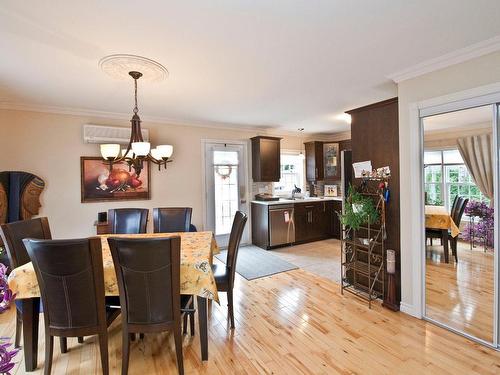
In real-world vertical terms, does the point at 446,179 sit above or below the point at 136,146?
below

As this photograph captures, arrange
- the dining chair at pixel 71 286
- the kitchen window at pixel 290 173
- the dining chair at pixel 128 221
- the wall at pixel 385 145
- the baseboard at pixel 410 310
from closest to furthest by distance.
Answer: the dining chair at pixel 71 286, the baseboard at pixel 410 310, the wall at pixel 385 145, the dining chair at pixel 128 221, the kitchen window at pixel 290 173

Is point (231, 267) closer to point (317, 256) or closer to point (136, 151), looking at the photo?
point (136, 151)

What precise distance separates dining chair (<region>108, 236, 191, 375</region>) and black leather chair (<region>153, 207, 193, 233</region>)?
56.0 inches

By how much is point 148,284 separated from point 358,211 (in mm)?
2241

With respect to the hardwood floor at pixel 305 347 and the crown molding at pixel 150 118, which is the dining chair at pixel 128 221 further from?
the crown molding at pixel 150 118

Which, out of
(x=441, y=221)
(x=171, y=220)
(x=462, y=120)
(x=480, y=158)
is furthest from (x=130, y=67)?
(x=441, y=221)

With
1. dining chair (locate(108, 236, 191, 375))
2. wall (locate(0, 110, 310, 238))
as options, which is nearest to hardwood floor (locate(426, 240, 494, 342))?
dining chair (locate(108, 236, 191, 375))

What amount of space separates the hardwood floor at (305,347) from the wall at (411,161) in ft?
1.06

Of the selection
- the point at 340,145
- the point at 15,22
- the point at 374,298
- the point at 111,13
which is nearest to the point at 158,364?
the point at 374,298

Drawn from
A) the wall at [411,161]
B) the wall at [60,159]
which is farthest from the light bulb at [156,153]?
the wall at [411,161]

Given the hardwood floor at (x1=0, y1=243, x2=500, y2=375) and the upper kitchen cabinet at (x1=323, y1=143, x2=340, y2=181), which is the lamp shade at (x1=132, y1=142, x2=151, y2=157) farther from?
the upper kitchen cabinet at (x1=323, y1=143, x2=340, y2=181)

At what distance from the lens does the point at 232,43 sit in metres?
2.02

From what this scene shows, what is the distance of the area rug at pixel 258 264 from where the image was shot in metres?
3.80

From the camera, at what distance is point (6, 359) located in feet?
2.97
